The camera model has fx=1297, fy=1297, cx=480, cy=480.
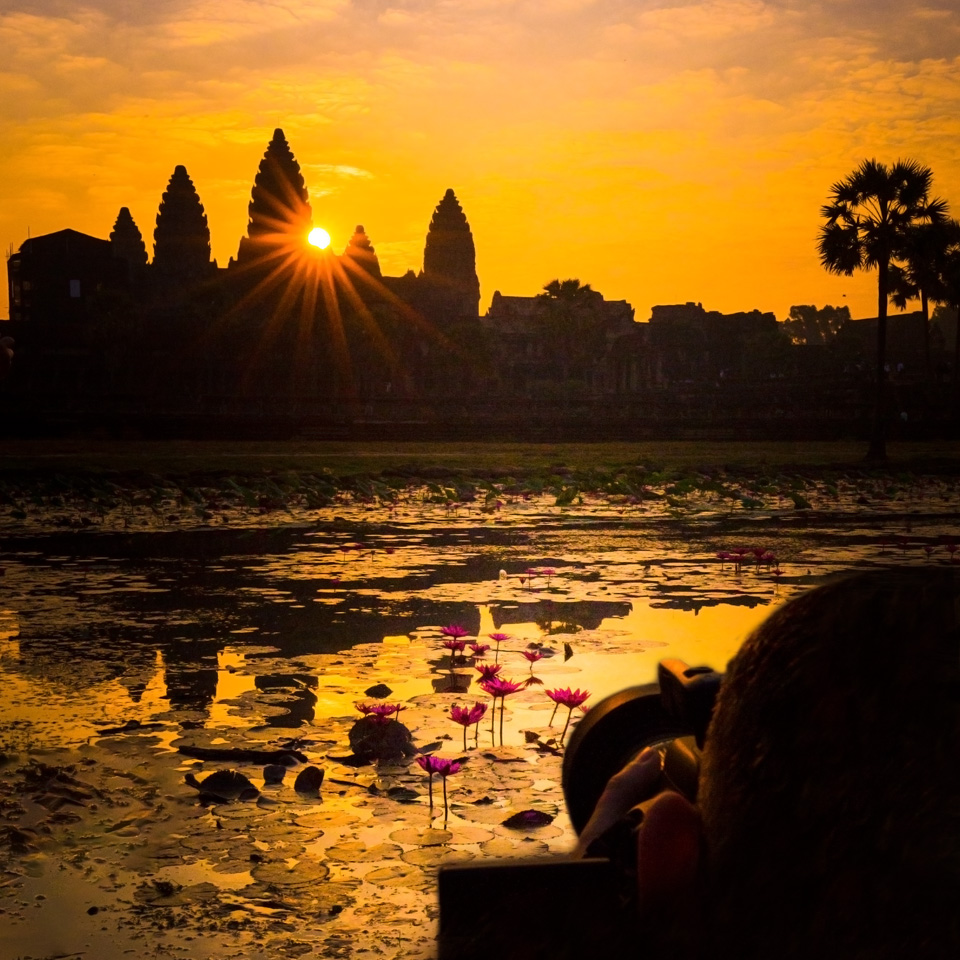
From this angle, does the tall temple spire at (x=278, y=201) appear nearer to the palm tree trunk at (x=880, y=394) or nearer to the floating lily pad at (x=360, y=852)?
the palm tree trunk at (x=880, y=394)

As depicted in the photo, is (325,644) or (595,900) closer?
(595,900)

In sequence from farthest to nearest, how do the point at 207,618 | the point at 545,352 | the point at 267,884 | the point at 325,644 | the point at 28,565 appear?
1. the point at 545,352
2. the point at 28,565
3. the point at 207,618
4. the point at 325,644
5. the point at 267,884

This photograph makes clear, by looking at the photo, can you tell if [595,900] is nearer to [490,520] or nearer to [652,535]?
[652,535]

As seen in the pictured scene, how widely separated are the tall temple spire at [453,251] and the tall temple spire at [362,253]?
1530 centimetres

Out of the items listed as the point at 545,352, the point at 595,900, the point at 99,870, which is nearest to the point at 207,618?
the point at 99,870

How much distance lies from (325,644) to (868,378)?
165 feet

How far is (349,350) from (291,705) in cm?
5626

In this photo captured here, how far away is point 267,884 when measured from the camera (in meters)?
2.80

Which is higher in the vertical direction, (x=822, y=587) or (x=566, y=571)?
(x=822, y=587)

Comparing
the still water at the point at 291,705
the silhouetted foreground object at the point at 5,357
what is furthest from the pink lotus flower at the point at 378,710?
the silhouetted foreground object at the point at 5,357

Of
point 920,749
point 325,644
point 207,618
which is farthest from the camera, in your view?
point 207,618

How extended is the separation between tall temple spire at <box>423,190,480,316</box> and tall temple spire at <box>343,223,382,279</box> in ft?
50.2

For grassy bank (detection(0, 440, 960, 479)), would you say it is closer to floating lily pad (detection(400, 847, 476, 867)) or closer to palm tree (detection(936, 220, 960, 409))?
palm tree (detection(936, 220, 960, 409))

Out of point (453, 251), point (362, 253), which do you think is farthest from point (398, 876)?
point (453, 251)
